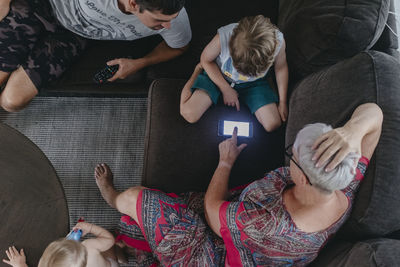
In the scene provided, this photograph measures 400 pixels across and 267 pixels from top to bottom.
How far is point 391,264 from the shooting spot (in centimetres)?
78

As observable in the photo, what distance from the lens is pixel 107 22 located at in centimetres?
132

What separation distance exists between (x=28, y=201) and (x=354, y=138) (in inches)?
46.1

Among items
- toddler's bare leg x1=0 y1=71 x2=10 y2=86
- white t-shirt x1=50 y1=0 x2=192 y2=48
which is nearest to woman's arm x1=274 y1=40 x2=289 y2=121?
white t-shirt x1=50 y1=0 x2=192 y2=48

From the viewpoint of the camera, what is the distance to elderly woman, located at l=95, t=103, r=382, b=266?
32.2 inches

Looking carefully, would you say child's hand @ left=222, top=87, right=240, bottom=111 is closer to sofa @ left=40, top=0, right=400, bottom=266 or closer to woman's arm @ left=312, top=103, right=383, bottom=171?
sofa @ left=40, top=0, right=400, bottom=266

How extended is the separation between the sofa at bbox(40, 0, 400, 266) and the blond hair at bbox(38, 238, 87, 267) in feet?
1.29

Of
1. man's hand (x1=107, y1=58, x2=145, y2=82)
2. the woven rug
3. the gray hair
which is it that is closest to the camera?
the gray hair

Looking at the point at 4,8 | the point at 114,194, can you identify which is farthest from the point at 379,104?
the point at 4,8

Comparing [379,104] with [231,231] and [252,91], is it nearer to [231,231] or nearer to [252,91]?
[252,91]

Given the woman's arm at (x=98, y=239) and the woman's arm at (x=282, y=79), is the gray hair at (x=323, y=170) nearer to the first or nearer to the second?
the woman's arm at (x=282, y=79)

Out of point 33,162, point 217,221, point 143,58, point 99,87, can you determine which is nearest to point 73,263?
point 33,162

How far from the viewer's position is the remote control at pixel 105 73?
1429 millimetres

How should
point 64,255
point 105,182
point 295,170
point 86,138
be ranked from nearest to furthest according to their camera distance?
point 295,170 → point 64,255 → point 105,182 → point 86,138

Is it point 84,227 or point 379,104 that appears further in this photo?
point 84,227
